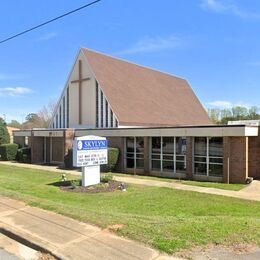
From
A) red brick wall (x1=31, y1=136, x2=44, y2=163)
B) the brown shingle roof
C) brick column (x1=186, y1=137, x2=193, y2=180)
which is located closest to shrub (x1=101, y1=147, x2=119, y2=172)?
the brown shingle roof

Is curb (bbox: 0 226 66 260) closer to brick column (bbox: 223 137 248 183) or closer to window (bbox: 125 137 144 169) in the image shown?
brick column (bbox: 223 137 248 183)

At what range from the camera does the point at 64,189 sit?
14.6 meters

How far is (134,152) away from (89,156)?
6677mm

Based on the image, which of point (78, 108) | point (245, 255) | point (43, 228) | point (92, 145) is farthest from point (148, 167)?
point (245, 255)

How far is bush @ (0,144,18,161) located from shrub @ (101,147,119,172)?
1186 cm

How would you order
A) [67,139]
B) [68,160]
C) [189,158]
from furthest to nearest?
[67,139] → [68,160] → [189,158]

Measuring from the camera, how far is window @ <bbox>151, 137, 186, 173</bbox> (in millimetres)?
19141

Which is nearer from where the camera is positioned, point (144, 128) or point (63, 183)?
point (63, 183)

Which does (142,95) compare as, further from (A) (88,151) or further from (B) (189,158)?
(A) (88,151)

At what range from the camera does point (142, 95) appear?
106 ft

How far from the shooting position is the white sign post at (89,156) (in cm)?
1481

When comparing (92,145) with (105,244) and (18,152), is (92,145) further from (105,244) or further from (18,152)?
(18,152)

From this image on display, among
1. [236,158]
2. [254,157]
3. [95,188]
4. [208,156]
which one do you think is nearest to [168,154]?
[208,156]

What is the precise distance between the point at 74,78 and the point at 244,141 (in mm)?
18305
